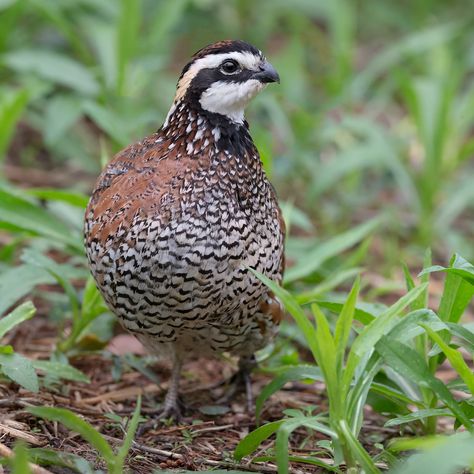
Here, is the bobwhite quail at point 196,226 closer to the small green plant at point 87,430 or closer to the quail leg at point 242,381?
the quail leg at point 242,381

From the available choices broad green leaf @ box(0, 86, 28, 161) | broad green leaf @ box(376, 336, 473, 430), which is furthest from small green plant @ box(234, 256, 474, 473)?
broad green leaf @ box(0, 86, 28, 161)

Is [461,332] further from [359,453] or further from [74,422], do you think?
→ [74,422]

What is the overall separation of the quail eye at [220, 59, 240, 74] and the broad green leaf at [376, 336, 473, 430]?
1469mm

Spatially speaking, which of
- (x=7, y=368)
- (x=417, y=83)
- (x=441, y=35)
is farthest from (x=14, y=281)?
(x=441, y=35)

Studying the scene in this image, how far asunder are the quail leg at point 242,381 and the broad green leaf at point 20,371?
4.01ft

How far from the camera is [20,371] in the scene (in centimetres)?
397

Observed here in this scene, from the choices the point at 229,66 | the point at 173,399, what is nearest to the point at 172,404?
the point at 173,399

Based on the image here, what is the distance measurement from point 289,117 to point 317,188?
0.87m

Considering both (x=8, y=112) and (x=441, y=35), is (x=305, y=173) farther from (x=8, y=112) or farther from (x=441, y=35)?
(x=8, y=112)

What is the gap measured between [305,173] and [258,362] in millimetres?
2747

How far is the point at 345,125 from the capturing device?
727 centimetres

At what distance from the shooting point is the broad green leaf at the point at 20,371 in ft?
12.9

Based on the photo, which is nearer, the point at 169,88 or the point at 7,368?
the point at 7,368

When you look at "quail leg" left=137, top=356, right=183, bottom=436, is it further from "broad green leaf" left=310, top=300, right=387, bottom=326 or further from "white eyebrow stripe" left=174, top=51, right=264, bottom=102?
"white eyebrow stripe" left=174, top=51, right=264, bottom=102
